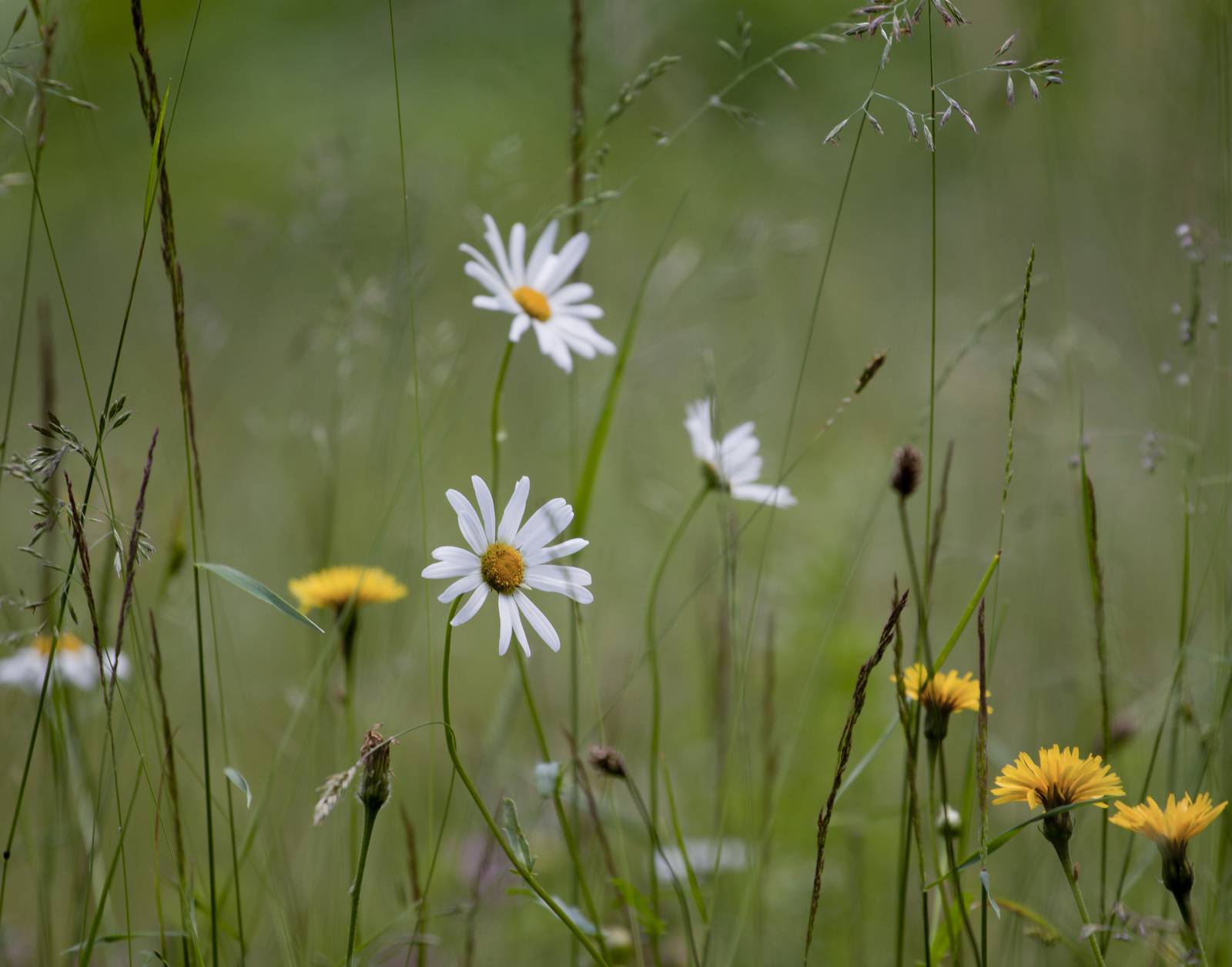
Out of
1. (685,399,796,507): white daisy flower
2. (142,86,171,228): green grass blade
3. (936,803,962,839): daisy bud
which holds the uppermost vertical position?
(142,86,171,228): green grass blade

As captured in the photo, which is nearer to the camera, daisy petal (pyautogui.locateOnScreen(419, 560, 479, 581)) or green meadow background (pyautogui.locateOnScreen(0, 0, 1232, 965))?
daisy petal (pyautogui.locateOnScreen(419, 560, 479, 581))

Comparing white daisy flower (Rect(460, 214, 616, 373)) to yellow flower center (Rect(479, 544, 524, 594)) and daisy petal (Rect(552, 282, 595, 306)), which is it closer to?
daisy petal (Rect(552, 282, 595, 306))

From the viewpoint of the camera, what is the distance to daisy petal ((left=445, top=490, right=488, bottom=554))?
65 cm

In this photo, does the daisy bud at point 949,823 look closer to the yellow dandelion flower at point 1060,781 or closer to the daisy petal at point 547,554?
the yellow dandelion flower at point 1060,781

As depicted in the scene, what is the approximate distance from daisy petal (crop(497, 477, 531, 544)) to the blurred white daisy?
0.70 meters

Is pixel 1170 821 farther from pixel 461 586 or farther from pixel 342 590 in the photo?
pixel 342 590

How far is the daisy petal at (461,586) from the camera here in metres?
0.61

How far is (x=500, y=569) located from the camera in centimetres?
69

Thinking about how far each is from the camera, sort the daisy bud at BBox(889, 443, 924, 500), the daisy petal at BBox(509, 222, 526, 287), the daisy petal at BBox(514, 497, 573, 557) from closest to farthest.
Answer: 1. the daisy petal at BBox(514, 497, 573, 557)
2. the daisy bud at BBox(889, 443, 924, 500)
3. the daisy petal at BBox(509, 222, 526, 287)

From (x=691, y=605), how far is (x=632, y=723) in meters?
0.66

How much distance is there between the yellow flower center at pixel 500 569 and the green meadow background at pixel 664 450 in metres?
0.15

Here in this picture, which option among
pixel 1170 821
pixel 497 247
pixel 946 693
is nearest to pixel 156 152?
pixel 497 247

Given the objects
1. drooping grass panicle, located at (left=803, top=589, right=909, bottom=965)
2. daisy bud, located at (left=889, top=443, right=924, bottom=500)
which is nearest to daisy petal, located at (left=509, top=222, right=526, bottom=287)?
daisy bud, located at (left=889, top=443, right=924, bottom=500)

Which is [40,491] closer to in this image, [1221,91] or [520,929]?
[520,929]
